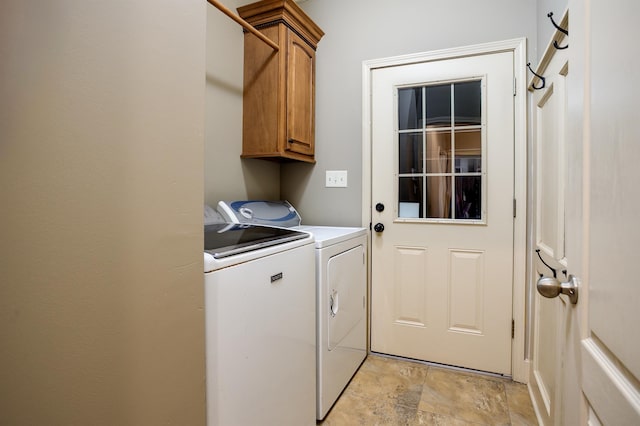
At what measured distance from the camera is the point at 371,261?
2.37 meters

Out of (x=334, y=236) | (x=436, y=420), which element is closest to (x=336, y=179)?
(x=334, y=236)

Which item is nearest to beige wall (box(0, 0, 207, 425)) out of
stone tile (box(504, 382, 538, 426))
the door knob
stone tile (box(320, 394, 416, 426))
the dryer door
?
the door knob

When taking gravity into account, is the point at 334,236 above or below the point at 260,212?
below

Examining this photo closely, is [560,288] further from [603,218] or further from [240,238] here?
[240,238]

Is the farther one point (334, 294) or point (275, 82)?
point (275, 82)

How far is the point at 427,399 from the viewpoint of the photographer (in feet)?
6.10

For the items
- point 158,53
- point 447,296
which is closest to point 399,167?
point 447,296

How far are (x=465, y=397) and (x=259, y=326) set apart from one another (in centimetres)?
139

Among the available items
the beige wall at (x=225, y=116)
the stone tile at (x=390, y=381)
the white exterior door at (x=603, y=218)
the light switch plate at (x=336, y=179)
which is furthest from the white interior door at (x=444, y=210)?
the white exterior door at (x=603, y=218)

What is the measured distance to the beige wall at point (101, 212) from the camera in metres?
0.50

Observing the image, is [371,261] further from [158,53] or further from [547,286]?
[158,53]

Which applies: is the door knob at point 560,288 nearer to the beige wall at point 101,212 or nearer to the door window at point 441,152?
the beige wall at point 101,212

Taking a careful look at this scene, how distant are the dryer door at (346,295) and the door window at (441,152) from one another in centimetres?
51

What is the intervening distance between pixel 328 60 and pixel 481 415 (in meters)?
2.41
